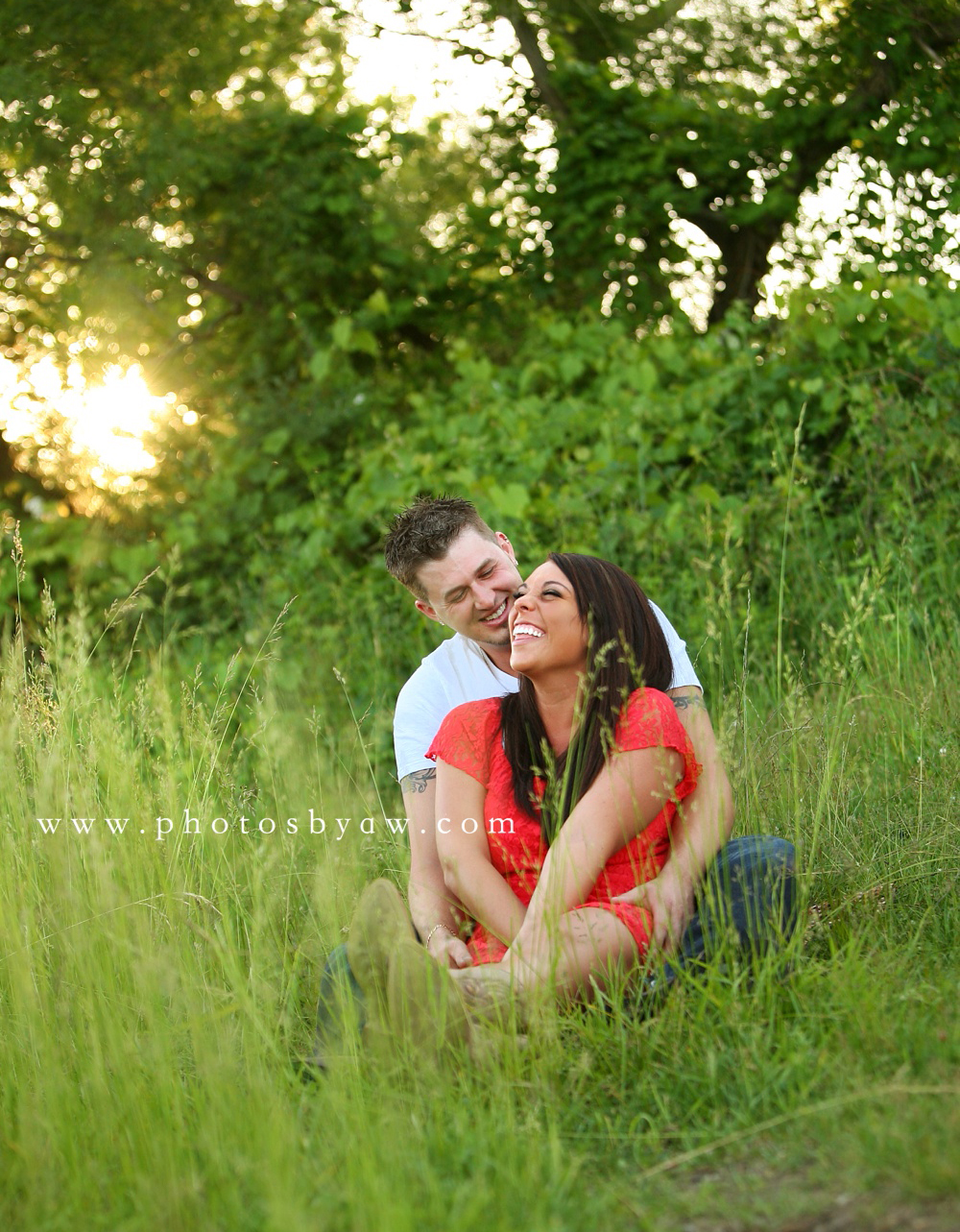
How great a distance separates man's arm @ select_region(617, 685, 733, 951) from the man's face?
0.65 metres

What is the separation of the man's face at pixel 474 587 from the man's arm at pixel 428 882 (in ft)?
1.30

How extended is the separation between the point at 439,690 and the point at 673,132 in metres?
5.42

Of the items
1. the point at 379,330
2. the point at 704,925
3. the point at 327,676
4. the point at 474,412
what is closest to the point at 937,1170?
the point at 704,925

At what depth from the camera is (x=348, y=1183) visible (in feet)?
5.57

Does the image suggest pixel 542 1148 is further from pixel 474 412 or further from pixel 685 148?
pixel 685 148

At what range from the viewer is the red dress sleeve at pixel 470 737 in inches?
108

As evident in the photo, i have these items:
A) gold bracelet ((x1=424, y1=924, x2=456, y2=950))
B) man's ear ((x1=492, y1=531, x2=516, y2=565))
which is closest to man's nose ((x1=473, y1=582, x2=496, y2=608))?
man's ear ((x1=492, y1=531, x2=516, y2=565))

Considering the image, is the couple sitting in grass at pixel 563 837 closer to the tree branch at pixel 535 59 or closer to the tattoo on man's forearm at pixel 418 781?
the tattoo on man's forearm at pixel 418 781

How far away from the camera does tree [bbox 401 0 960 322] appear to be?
6.89 m

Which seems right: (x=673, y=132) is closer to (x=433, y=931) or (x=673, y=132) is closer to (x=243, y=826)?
(x=243, y=826)

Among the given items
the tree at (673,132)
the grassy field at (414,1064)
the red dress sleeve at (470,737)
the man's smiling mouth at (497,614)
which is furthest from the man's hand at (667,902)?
the tree at (673,132)

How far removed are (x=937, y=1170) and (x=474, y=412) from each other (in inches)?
216

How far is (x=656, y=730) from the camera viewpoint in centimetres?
248

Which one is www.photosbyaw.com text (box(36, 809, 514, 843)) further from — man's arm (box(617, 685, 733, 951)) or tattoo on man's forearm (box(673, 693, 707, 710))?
tattoo on man's forearm (box(673, 693, 707, 710))
